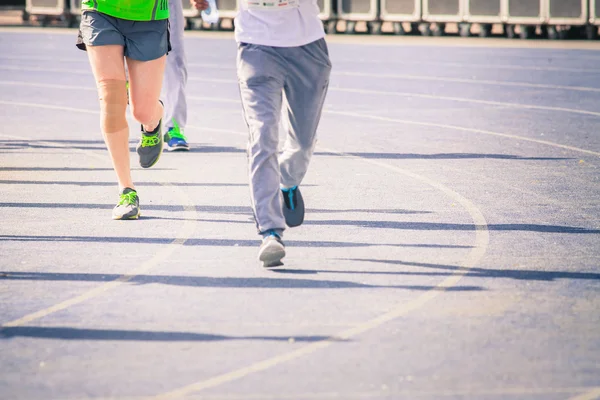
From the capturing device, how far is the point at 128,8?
27.4ft

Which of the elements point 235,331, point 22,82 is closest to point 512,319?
point 235,331

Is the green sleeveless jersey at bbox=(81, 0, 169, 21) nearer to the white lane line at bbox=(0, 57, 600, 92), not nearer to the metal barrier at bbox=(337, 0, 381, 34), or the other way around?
the white lane line at bbox=(0, 57, 600, 92)

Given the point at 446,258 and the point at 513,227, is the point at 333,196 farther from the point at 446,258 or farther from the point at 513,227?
the point at 446,258

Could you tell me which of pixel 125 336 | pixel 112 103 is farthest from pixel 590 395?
pixel 112 103

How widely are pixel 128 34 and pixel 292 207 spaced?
1.71 m

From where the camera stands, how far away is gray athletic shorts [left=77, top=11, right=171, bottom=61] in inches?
328

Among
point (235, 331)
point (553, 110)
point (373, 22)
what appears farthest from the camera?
point (373, 22)

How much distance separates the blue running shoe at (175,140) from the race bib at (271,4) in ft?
17.6

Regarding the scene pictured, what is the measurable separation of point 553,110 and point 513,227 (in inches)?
322

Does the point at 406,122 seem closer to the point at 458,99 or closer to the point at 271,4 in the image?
the point at 458,99

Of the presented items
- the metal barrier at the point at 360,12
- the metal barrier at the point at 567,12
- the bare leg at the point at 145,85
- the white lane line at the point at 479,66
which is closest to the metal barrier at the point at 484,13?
the metal barrier at the point at 567,12

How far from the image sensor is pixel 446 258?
7406mm

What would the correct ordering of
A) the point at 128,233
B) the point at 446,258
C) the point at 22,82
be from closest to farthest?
the point at 446,258
the point at 128,233
the point at 22,82

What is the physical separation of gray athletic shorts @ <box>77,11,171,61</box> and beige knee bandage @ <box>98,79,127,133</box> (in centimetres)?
23
